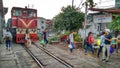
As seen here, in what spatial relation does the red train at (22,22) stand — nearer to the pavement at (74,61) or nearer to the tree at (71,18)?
the tree at (71,18)

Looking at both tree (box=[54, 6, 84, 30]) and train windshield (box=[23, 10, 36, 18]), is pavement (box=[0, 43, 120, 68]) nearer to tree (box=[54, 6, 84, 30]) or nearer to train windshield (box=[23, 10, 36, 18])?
tree (box=[54, 6, 84, 30])

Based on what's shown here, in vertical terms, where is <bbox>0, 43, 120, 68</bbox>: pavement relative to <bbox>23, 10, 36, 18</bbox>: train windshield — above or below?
below

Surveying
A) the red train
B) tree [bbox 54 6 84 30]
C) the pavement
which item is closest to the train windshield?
the red train

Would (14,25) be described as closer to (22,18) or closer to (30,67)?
(22,18)

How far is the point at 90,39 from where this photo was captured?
50.9ft

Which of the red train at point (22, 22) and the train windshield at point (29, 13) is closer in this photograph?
the red train at point (22, 22)

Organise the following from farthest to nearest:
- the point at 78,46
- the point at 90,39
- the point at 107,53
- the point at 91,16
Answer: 1. the point at 91,16
2. the point at 78,46
3. the point at 90,39
4. the point at 107,53

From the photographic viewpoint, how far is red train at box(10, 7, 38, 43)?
2436cm

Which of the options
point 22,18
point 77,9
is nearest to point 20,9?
point 22,18

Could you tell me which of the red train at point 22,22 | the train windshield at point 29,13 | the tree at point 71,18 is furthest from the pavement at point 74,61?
the train windshield at point 29,13

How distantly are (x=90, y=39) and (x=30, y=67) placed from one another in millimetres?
5348

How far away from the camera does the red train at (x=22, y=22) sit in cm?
2436

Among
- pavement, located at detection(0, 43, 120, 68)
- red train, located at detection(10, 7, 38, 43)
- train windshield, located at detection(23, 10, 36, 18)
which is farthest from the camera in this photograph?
train windshield, located at detection(23, 10, 36, 18)

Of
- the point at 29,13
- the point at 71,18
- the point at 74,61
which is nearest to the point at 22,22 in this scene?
the point at 29,13
